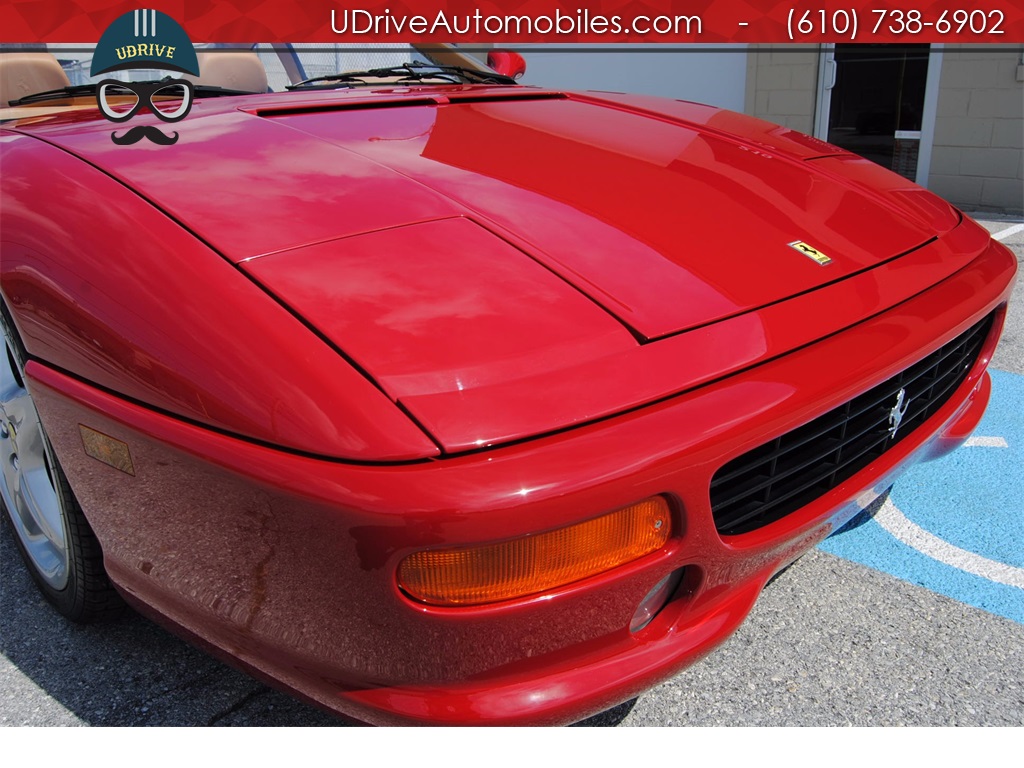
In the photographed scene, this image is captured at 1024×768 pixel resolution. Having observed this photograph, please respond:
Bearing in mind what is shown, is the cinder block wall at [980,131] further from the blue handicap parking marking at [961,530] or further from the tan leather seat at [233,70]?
the tan leather seat at [233,70]

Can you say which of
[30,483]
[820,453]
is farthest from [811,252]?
[30,483]

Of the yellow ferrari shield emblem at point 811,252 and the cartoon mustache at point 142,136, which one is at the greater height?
the cartoon mustache at point 142,136

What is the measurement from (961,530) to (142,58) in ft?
7.66

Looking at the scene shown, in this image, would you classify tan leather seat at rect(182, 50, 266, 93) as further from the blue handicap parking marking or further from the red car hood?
the blue handicap parking marking

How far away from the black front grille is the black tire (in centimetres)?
121

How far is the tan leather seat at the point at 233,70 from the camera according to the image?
2.94 meters

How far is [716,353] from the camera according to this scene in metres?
1.34

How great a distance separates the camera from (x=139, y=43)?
1.89m

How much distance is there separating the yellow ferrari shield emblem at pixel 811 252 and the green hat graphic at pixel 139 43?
146 centimetres

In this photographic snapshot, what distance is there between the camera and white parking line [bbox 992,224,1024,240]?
5809 mm
